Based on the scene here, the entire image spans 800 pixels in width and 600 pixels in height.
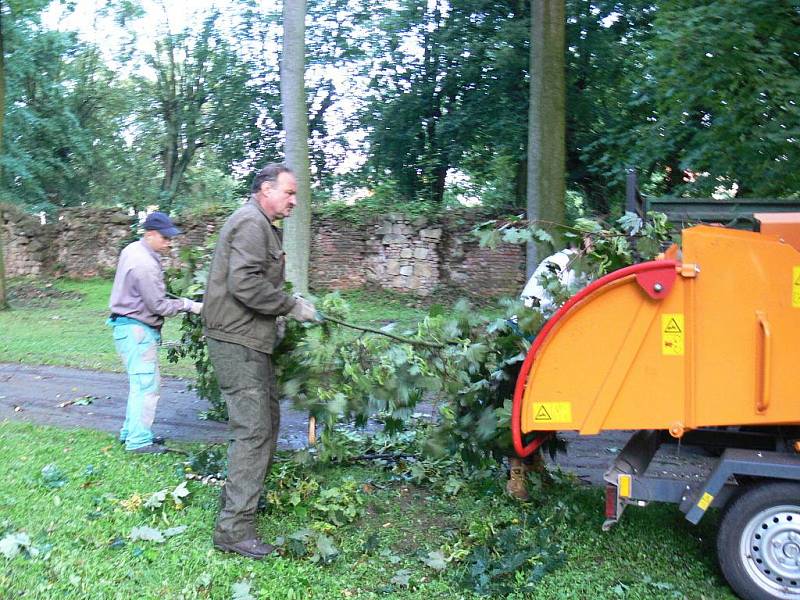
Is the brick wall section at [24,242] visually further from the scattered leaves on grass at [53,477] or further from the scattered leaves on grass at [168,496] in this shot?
the scattered leaves on grass at [168,496]

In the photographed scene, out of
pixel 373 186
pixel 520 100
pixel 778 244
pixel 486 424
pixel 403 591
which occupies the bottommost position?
pixel 403 591

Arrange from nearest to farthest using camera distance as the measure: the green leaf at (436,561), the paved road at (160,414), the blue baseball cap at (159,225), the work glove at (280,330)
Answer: the green leaf at (436,561), the work glove at (280,330), the paved road at (160,414), the blue baseball cap at (159,225)

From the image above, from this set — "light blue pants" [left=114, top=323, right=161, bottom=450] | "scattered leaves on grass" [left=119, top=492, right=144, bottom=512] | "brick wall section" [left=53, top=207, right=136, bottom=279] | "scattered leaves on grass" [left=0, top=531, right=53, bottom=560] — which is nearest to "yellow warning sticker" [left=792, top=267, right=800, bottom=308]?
"scattered leaves on grass" [left=119, top=492, right=144, bottom=512]

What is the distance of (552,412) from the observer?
14.0 ft

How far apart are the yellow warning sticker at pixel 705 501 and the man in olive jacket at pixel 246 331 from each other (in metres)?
2.44

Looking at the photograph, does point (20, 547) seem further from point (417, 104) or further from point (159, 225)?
point (417, 104)

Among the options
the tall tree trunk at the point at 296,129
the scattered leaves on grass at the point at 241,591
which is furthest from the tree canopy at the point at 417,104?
the scattered leaves on grass at the point at 241,591

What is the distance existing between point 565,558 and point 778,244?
2.12 m

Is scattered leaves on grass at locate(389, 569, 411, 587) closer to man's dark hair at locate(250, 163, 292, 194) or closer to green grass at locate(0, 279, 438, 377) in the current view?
green grass at locate(0, 279, 438, 377)

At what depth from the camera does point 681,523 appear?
202 inches

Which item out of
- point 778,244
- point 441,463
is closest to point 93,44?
point 441,463

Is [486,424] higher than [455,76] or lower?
lower

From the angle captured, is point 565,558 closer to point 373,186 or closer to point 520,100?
point 520,100

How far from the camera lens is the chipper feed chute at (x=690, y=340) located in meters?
3.98
